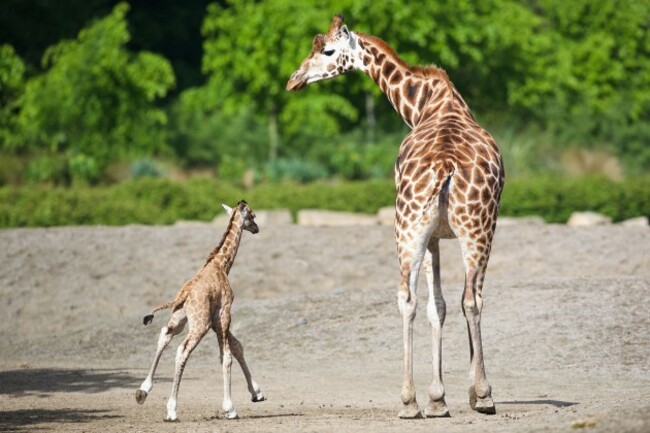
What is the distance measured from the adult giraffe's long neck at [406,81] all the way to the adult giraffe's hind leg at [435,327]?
1399 millimetres

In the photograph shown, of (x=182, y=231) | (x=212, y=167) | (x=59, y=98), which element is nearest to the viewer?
(x=182, y=231)

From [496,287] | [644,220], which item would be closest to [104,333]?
[496,287]

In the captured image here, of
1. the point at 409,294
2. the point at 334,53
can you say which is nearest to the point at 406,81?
the point at 334,53

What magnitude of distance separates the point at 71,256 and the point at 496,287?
21.7ft

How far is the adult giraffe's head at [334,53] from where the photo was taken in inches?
519

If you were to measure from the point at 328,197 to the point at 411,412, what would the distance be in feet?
53.8

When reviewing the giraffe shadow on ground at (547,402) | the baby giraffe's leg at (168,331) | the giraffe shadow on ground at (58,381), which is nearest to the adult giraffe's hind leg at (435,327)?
the giraffe shadow on ground at (547,402)

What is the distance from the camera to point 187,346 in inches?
436

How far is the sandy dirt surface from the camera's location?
11602 mm

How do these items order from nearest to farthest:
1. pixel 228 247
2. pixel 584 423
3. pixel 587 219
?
pixel 584 423, pixel 228 247, pixel 587 219

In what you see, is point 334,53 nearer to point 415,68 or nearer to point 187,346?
point 415,68

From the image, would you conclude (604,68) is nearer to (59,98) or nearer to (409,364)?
(59,98)

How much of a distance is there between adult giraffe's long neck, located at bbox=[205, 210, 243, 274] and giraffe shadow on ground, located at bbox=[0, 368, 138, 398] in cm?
227

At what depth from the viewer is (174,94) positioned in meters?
52.9
